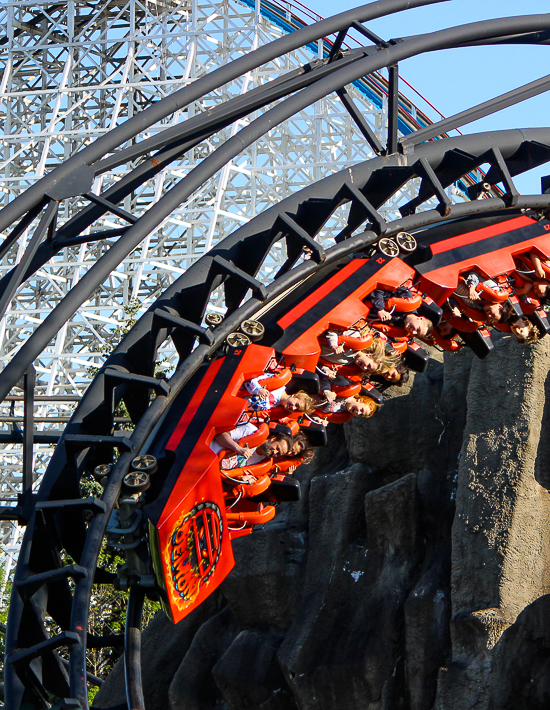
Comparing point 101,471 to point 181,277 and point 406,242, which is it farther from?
point 406,242

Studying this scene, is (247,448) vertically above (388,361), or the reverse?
(388,361)

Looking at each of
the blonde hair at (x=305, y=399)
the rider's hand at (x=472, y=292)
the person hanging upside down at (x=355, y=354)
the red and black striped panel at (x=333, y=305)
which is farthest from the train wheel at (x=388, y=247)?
the blonde hair at (x=305, y=399)

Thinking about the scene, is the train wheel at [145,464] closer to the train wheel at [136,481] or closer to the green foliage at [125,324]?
the train wheel at [136,481]

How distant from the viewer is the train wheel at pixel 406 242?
6.21m

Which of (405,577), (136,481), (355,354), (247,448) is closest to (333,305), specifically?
(355,354)

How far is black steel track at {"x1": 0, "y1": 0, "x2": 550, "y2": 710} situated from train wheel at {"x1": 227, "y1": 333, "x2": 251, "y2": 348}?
132mm

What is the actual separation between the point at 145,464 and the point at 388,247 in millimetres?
2201

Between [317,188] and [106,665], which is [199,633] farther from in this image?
[317,188]

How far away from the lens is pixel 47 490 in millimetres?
5215

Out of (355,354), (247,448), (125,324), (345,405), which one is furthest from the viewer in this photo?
(125,324)

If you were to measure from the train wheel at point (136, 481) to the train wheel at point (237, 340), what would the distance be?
1.01 meters

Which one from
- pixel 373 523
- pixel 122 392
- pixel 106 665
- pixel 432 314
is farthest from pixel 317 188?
pixel 106 665

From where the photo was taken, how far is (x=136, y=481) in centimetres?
496

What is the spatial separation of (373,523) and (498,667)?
163 centimetres
